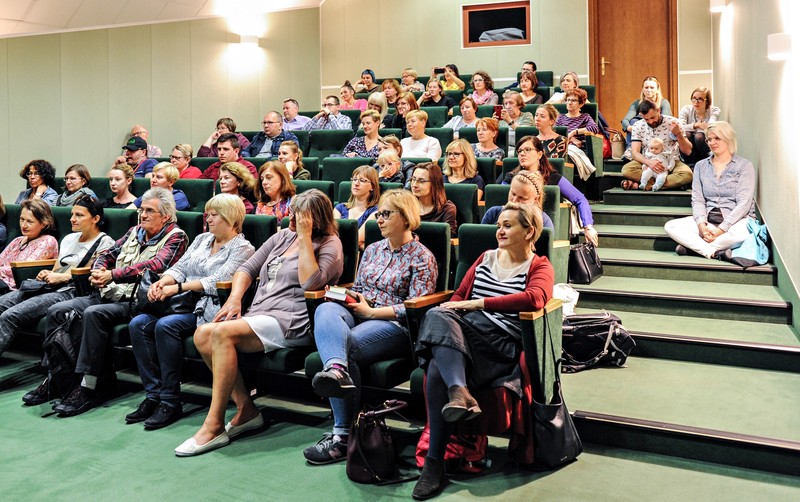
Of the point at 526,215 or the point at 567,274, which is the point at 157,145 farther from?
the point at 526,215

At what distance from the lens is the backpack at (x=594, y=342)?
2.91 m

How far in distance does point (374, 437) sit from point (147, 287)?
4.30ft

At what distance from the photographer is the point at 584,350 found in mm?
2951

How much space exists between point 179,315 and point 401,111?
3216 mm

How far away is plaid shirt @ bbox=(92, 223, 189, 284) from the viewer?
3.25m

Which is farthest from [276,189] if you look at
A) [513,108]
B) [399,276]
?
[513,108]

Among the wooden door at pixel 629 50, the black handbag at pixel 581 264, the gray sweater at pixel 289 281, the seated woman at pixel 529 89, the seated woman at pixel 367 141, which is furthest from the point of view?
the wooden door at pixel 629 50

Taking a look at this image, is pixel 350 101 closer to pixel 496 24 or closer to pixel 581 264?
pixel 496 24

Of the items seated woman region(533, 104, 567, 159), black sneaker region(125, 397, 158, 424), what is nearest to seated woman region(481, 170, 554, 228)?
seated woman region(533, 104, 567, 159)

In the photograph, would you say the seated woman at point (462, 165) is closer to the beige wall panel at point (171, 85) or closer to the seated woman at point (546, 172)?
the seated woman at point (546, 172)

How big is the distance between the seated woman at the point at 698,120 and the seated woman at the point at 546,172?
155 centimetres

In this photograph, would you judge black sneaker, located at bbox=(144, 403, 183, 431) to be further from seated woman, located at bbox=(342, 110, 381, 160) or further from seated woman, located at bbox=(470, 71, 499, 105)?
seated woman, located at bbox=(470, 71, 499, 105)

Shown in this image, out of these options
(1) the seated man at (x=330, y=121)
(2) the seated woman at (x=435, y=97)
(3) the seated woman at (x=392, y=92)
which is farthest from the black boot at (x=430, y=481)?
(3) the seated woman at (x=392, y=92)

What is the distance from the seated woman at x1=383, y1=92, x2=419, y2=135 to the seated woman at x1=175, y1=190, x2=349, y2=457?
2945 mm
